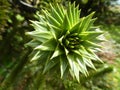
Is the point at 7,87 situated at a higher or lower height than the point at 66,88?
higher

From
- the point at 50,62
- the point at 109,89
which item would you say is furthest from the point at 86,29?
the point at 109,89

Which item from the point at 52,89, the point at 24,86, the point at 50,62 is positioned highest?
the point at 50,62

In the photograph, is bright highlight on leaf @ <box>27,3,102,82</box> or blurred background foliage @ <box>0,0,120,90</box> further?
blurred background foliage @ <box>0,0,120,90</box>

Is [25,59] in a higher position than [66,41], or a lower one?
lower

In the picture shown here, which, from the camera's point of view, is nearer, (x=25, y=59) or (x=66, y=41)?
(x=66, y=41)

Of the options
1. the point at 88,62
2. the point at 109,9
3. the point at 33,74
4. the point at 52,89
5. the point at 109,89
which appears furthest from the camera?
the point at 109,9

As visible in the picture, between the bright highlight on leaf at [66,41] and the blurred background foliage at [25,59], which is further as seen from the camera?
the blurred background foliage at [25,59]

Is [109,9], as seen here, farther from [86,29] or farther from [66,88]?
[86,29]

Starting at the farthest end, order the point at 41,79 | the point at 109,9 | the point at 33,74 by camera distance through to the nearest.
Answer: the point at 109,9 → the point at 33,74 → the point at 41,79
